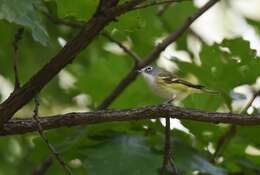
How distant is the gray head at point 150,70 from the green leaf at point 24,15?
87 cm

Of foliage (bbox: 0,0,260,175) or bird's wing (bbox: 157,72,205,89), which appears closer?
foliage (bbox: 0,0,260,175)

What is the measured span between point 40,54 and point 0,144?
36 centimetres

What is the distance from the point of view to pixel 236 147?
162 cm

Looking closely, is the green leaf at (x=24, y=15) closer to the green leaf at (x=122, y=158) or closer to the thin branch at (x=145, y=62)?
the green leaf at (x=122, y=158)

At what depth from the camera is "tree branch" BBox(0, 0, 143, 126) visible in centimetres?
110

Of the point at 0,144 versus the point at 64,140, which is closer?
the point at 64,140

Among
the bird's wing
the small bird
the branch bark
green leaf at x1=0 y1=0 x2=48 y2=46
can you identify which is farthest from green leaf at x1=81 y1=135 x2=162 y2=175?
the bird's wing

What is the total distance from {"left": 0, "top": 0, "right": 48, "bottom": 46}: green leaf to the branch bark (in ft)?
0.58

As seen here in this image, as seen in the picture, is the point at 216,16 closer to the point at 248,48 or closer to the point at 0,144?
the point at 0,144

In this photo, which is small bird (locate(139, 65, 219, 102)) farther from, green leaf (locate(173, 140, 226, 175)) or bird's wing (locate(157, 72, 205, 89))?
green leaf (locate(173, 140, 226, 175))

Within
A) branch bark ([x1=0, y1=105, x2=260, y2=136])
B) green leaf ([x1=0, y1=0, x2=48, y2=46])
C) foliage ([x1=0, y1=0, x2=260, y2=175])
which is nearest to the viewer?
green leaf ([x1=0, y1=0, x2=48, y2=46])

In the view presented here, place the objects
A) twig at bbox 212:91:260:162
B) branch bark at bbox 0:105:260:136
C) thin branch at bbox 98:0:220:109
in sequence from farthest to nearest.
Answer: thin branch at bbox 98:0:220:109 → twig at bbox 212:91:260:162 → branch bark at bbox 0:105:260:136

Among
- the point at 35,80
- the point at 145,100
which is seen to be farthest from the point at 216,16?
the point at 35,80

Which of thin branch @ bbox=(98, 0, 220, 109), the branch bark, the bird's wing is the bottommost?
the branch bark
